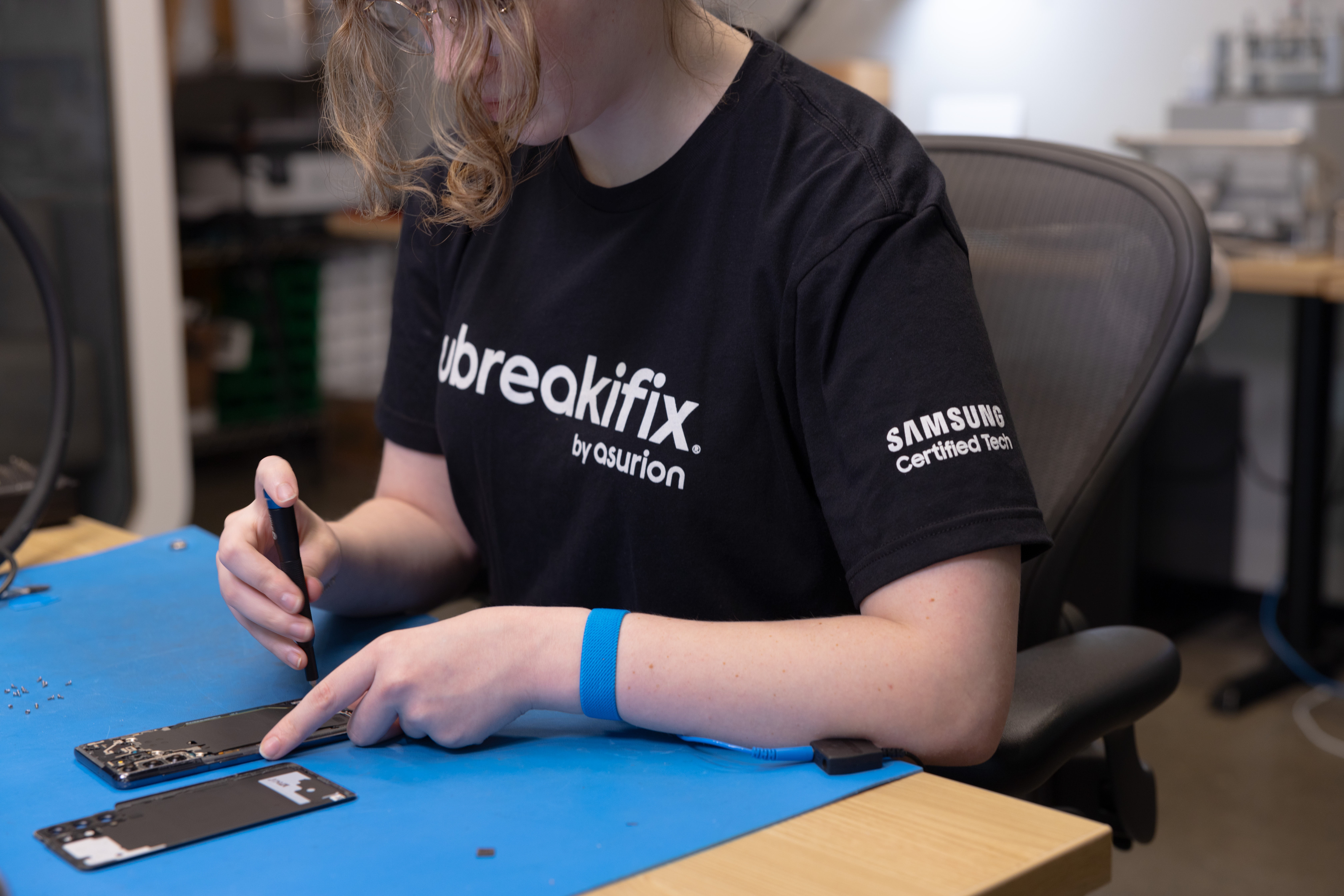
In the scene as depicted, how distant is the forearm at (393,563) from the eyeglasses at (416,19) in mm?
339

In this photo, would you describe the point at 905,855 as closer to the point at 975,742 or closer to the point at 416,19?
the point at 975,742

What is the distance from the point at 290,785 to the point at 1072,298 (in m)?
0.68

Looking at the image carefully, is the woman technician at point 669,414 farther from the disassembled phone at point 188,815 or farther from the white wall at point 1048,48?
the white wall at point 1048,48

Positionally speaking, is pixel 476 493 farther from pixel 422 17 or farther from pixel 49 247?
pixel 49 247

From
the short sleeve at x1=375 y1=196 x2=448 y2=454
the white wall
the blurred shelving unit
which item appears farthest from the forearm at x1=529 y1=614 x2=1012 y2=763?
the blurred shelving unit

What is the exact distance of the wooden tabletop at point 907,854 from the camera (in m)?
0.51

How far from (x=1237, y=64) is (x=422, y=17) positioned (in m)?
2.32

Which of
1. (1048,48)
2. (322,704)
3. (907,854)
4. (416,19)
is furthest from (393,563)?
(1048,48)

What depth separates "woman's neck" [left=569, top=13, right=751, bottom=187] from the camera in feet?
2.70

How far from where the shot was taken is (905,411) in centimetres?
67

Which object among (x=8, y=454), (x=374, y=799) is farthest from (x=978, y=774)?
(x=8, y=454)

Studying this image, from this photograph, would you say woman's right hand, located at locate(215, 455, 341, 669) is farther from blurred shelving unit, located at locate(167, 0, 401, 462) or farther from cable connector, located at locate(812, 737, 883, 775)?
blurred shelving unit, located at locate(167, 0, 401, 462)

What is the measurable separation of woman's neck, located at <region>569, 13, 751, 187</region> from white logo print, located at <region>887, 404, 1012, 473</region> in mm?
272

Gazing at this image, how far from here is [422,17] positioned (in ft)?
2.39
